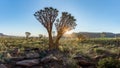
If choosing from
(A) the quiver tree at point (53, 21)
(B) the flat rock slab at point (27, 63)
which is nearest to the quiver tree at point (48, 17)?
(A) the quiver tree at point (53, 21)

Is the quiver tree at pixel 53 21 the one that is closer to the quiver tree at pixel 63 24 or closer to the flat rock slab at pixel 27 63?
the quiver tree at pixel 63 24

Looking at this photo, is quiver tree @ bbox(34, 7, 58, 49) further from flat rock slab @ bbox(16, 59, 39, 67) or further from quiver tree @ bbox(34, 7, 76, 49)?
flat rock slab @ bbox(16, 59, 39, 67)

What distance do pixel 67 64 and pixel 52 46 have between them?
27.1 feet

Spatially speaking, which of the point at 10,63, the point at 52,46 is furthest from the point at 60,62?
the point at 52,46

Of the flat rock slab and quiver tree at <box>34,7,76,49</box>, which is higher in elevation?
quiver tree at <box>34,7,76,49</box>

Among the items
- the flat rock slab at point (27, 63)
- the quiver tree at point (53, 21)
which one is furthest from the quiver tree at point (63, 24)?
the flat rock slab at point (27, 63)

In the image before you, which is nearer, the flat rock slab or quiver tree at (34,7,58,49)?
the flat rock slab

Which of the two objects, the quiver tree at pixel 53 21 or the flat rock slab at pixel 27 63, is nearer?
the flat rock slab at pixel 27 63

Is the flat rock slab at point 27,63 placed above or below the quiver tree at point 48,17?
below

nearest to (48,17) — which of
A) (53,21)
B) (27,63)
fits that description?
(53,21)

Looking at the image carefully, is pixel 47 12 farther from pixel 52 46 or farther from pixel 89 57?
pixel 89 57

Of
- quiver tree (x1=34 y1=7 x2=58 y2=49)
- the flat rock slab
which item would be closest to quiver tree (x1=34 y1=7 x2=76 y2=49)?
quiver tree (x1=34 y1=7 x2=58 y2=49)

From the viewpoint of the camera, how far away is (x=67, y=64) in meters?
16.7

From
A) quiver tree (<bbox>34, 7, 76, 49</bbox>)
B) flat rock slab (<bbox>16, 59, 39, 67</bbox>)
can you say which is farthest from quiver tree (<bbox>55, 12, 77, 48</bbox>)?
flat rock slab (<bbox>16, 59, 39, 67</bbox>)
